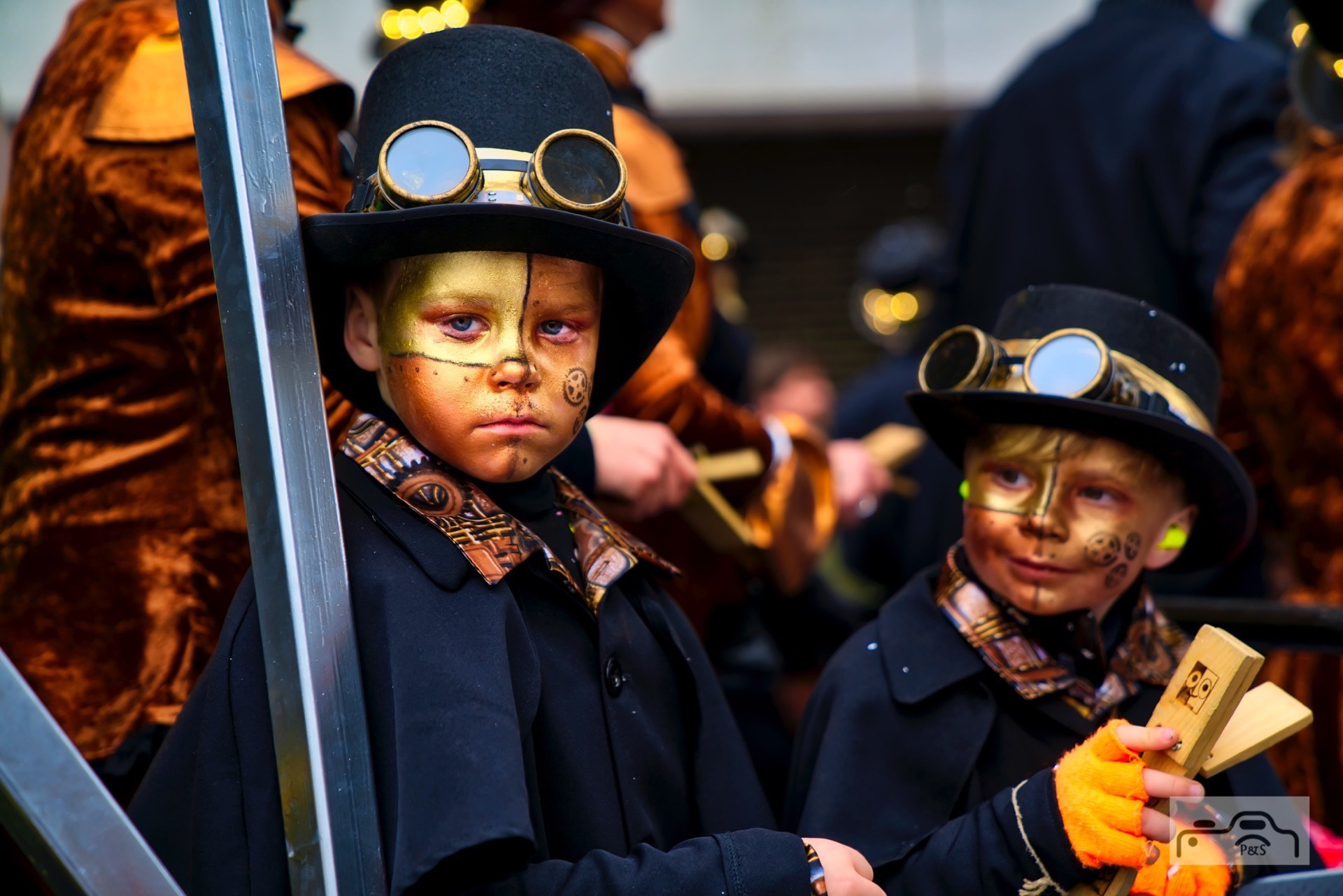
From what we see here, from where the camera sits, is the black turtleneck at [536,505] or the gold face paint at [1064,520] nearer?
the black turtleneck at [536,505]

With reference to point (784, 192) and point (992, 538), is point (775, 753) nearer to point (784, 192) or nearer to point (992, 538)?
point (992, 538)

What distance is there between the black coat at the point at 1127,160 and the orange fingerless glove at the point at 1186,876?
6.20 feet

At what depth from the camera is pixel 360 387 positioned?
191cm

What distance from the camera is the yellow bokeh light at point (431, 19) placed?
11.6 feet

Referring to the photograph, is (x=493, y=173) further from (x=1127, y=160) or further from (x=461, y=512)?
(x=1127, y=160)

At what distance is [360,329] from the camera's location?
183 centimetres

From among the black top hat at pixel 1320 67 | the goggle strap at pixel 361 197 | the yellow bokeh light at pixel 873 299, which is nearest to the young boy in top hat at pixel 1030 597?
the goggle strap at pixel 361 197

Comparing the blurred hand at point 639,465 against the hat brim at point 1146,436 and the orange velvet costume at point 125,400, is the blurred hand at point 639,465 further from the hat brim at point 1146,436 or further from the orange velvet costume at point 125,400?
the orange velvet costume at point 125,400

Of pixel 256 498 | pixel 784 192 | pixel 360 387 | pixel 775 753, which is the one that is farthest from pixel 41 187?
pixel 784 192

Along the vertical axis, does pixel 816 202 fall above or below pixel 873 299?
above

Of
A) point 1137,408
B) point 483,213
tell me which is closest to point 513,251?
point 483,213

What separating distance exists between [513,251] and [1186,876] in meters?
1.23

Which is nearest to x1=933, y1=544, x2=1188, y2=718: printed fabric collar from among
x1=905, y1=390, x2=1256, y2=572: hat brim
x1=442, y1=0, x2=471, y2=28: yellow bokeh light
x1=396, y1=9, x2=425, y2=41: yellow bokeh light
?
x1=905, y1=390, x2=1256, y2=572: hat brim

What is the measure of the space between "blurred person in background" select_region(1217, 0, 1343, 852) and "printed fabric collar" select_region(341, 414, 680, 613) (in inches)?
61.4
